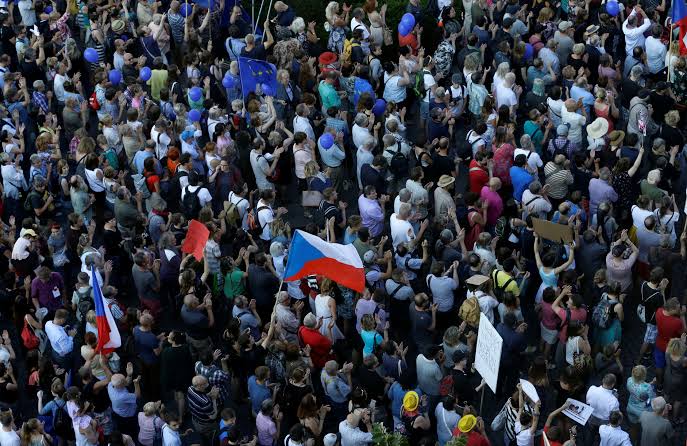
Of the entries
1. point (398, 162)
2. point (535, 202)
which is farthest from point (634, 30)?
point (535, 202)

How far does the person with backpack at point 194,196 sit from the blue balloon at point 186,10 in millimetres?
5453

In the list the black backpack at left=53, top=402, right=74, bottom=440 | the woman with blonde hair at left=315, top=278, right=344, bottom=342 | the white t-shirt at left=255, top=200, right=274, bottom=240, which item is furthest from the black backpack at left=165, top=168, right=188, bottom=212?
the black backpack at left=53, top=402, right=74, bottom=440

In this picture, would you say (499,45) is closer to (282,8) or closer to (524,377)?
(282,8)

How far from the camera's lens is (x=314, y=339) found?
17.2m

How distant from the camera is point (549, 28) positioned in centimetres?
2342

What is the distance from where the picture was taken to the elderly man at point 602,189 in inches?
754

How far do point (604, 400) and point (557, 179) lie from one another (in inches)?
170

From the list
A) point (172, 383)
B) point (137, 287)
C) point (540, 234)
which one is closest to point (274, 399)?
point (172, 383)

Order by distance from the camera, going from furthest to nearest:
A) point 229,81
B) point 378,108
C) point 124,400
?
point 229,81 < point 378,108 < point 124,400

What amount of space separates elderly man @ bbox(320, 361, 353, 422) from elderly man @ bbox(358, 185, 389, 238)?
10.2ft

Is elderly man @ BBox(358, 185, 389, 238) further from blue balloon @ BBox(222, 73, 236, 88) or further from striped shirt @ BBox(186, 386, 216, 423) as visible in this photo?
blue balloon @ BBox(222, 73, 236, 88)

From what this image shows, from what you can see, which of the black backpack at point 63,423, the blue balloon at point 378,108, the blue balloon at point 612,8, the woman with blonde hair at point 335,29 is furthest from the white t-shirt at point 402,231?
the blue balloon at point 612,8

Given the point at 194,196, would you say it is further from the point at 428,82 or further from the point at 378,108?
the point at 428,82

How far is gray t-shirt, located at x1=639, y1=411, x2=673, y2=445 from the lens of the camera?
15.8 meters
